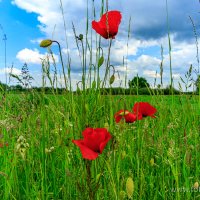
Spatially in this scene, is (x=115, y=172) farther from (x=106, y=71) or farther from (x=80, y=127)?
(x=106, y=71)

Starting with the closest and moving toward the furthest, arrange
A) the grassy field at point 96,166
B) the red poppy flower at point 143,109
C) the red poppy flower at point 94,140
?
the red poppy flower at point 94,140 < the grassy field at point 96,166 < the red poppy flower at point 143,109

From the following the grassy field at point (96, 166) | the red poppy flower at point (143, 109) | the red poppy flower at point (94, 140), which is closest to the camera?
the red poppy flower at point (94, 140)

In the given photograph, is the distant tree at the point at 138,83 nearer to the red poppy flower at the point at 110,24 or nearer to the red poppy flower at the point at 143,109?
the red poppy flower at the point at 143,109

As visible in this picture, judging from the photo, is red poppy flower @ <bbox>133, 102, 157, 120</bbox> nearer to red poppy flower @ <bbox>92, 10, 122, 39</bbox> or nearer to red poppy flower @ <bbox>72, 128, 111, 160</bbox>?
red poppy flower @ <bbox>92, 10, 122, 39</bbox>

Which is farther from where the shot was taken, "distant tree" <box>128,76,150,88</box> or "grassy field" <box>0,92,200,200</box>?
"distant tree" <box>128,76,150,88</box>

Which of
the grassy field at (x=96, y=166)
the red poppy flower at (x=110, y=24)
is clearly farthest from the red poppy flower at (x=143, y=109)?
the red poppy flower at (x=110, y=24)

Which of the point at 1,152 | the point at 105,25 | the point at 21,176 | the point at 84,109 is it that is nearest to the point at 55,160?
the point at 21,176

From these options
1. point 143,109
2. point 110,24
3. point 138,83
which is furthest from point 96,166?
point 138,83

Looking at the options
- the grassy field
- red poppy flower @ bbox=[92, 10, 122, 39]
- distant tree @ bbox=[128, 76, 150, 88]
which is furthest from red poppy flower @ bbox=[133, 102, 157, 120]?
distant tree @ bbox=[128, 76, 150, 88]

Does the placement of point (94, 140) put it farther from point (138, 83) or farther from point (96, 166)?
point (138, 83)

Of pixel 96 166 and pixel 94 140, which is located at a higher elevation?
pixel 94 140

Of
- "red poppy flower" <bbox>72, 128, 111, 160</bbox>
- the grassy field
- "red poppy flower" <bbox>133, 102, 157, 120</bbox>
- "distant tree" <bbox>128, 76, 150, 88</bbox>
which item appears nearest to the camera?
"red poppy flower" <bbox>72, 128, 111, 160</bbox>

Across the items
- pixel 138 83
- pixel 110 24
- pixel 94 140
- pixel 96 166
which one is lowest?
pixel 96 166

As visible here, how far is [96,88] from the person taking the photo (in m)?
1.65
